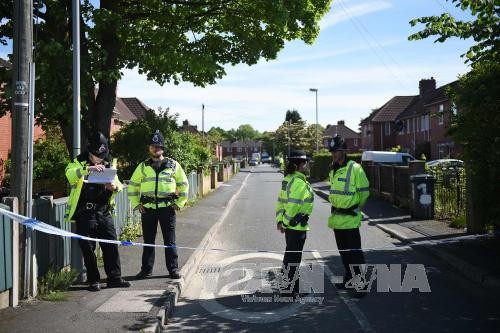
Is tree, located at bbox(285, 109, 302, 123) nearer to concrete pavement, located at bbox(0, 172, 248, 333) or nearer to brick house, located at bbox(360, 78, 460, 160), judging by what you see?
brick house, located at bbox(360, 78, 460, 160)

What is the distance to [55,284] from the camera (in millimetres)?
6340

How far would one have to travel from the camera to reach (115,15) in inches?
441

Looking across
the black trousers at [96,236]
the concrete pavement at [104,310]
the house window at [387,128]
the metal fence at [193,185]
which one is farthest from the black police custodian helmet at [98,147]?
the house window at [387,128]

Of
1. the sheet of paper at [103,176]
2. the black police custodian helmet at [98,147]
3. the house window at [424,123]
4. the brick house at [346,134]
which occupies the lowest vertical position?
the sheet of paper at [103,176]

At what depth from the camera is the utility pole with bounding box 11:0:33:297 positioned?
5820mm

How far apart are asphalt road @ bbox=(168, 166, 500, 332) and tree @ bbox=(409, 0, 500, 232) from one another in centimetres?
151

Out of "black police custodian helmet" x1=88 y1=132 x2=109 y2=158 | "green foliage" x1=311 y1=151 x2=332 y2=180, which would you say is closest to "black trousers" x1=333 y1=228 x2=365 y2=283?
"black police custodian helmet" x1=88 y1=132 x2=109 y2=158

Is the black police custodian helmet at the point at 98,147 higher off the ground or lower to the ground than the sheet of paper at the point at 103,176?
higher

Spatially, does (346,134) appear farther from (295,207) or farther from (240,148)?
(295,207)

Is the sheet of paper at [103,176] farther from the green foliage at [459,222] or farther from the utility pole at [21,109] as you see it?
the green foliage at [459,222]

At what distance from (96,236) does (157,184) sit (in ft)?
3.71

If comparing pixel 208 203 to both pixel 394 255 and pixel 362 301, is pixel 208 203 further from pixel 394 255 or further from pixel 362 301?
pixel 362 301

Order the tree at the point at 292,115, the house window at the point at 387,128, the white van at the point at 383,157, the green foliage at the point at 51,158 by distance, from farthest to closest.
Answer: the tree at the point at 292,115 → the house window at the point at 387,128 → the white van at the point at 383,157 → the green foliage at the point at 51,158

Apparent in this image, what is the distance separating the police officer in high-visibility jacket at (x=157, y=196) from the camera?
7223 mm
